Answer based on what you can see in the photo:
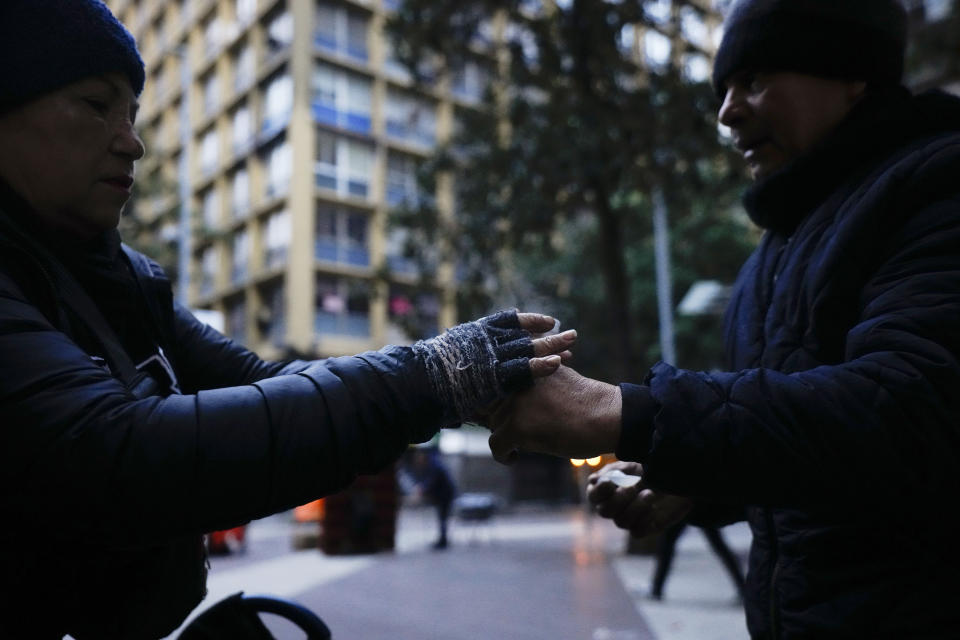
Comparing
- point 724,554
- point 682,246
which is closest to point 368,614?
point 724,554

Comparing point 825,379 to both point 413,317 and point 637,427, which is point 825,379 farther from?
point 413,317

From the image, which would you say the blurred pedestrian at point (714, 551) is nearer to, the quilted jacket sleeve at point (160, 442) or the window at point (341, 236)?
the quilted jacket sleeve at point (160, 442)

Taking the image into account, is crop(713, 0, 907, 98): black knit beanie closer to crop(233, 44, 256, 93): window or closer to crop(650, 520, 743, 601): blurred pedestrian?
crop(650, 520, 743, 601): blurred pedestrian

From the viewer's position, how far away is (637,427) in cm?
132

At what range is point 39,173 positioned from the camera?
1.48 metres

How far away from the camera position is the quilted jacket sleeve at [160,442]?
1.08 m

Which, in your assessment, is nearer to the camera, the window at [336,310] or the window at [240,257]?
the window at [336,310]

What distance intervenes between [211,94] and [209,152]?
8.27 feet

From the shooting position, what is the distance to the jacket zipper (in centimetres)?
169

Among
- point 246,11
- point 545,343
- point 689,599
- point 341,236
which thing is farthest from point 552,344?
point 246,11

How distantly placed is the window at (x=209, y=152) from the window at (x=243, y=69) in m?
2.82

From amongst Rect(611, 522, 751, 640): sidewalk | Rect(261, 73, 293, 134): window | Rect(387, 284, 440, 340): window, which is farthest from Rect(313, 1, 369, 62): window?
Rect(611, 522, 751, 640): sidewalk

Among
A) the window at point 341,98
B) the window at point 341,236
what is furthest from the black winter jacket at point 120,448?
the window at point 341,98

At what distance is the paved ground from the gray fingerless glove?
2.39 m
